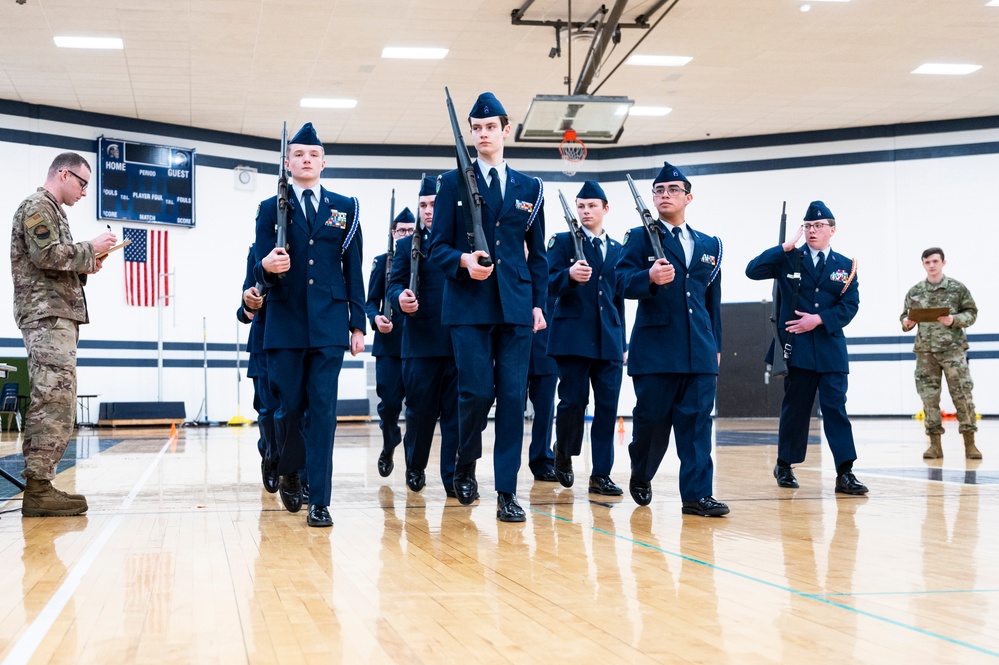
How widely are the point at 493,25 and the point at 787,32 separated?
379 centimetres

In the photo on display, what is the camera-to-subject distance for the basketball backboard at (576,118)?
1143cm

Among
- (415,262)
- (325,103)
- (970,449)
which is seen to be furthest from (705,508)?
(325,103)

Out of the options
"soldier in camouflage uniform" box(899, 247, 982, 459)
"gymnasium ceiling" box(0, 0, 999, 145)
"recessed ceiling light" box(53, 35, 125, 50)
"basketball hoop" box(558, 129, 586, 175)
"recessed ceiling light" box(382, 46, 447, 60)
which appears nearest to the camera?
"soldier in camouflage uniform" box(899, 247, 982, 459)

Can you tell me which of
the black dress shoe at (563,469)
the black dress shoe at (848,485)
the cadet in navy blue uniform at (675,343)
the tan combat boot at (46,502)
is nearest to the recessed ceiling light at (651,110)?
the black dress shoe at (563,469)

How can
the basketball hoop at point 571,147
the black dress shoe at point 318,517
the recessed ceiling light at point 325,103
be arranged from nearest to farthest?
the black dress shoe at point 318,517 < the basketball hoop at point 571,147 < the recessed ceiling light at point 325,103

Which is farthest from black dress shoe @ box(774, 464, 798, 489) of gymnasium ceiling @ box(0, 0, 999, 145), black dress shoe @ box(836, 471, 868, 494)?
gymnasium ceiling @ box(0, 0, 999, 145)

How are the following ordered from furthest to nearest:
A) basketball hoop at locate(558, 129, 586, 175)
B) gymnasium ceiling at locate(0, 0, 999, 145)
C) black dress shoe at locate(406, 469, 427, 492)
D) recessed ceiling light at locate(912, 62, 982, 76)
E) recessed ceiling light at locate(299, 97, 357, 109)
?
1. recessed ceiling light at locate(299, 97, 357, 109)
2. recessed ceiling light at locate(912, 62, 982, 76)
3. basketball hoop at locate(558, 129, 586, 175)
4. gymnasium ceiling at locate(0, 0, 999, 145)
5. black dress shoe at locate(406, 469, 427, 492)

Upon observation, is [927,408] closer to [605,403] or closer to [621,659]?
[605,403]

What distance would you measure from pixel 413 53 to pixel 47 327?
930cm

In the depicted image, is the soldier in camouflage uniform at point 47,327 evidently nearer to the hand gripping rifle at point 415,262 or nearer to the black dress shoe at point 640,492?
the hand gripping rifle at point 415,262

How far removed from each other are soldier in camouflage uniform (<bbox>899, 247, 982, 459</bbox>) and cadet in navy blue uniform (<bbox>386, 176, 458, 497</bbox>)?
5.11m

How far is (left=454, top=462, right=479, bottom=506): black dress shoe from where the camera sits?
5055mm

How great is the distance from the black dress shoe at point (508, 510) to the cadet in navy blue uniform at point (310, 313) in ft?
2.49

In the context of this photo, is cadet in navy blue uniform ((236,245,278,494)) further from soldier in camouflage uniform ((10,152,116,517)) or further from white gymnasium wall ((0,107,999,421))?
white gymnasium wall ((0,107,999,421))
